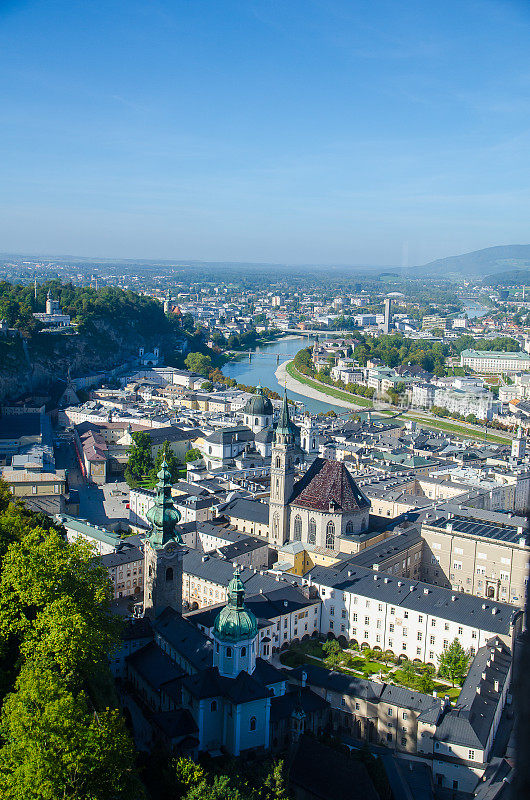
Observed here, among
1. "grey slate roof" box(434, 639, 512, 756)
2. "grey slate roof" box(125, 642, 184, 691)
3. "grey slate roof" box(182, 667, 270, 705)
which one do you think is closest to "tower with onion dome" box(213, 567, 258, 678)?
"grey slate roof" box(182, 667, 270, 705)

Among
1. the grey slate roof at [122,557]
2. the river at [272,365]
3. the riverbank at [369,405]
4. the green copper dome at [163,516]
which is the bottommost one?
the riverbank at [369,405]

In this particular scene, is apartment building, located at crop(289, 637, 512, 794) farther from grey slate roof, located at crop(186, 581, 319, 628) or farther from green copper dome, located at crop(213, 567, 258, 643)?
green copper dome, located at crop(213, 567, 258, 643)

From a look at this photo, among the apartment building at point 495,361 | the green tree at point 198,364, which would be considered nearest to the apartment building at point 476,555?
the green tree at point 198,364

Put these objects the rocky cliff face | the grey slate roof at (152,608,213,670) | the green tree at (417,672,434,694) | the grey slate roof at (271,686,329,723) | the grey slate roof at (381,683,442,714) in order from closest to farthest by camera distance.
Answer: the grey slate roof at (271,686,329,723)
the grey slate roof at (381,683,442,714)
the grey slate roof at (152,608,213,670)
the green tree at (417,672,434,694)
the rocky cliff face

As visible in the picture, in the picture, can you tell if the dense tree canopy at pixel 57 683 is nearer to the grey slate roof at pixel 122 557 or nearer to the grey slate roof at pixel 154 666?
the grey slate roof at pixel 154 666

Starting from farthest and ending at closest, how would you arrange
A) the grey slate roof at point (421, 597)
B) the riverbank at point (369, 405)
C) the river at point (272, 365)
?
the river at point (272, 365)
the riverbank at point (369, 405)
the grey slate roof at point (421, 597)

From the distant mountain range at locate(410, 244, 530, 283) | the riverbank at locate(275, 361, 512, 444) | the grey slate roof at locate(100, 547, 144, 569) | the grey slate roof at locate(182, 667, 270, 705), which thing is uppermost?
the distant mountain range at locate(410, 244, 530, 283)

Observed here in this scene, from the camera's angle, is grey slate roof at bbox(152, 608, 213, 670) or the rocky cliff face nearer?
grey slate roof at bbox(152, 608, 213, 670)

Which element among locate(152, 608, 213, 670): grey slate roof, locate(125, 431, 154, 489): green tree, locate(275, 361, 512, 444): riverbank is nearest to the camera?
locate(152, 608, 213, 670): grey slate roof

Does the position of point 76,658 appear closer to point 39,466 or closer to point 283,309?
point 39,466
